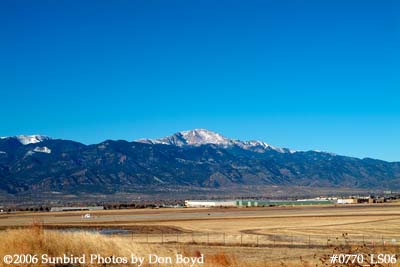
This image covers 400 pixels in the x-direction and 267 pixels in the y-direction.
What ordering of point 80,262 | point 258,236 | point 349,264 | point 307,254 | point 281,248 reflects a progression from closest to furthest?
1. point 349,264
2. point 80,262
3. point 307,254
4. point 281,248
5. point 258,236

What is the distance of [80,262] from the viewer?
53.6 ft

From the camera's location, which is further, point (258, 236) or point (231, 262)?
point (258, 236)

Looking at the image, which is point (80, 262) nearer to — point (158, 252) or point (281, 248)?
point (158, 252)

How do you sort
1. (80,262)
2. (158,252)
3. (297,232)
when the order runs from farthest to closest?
A: (297,232) → (158,252) → (80,262)

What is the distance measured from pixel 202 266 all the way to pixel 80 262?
3479 mm

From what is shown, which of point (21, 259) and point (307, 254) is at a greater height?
point (21, 259)

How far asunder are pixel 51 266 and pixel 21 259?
0.81m

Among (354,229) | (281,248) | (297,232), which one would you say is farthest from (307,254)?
(354,229)

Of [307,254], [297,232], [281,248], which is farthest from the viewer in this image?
[297,232]

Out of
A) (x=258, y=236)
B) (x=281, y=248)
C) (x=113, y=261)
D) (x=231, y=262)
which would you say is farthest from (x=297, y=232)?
(x=113, y=261)

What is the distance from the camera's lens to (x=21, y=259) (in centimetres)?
1505

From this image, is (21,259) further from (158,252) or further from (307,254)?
(307,254)

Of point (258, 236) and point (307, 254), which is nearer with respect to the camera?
point (307, 254)

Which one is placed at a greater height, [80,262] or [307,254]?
[80,262]
